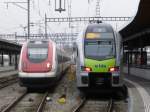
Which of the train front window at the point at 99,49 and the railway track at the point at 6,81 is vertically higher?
the train front window at the point at 99,49

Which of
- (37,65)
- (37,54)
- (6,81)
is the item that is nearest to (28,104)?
(37,65)

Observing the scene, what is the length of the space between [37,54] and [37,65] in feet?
2.48

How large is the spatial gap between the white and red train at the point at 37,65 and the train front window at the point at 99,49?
3.04 meters

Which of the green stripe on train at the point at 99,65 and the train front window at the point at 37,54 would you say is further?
the train front window at the point at 37,54

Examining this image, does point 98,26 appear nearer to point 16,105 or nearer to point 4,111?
point 16,105

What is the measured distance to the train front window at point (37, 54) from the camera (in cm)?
2164

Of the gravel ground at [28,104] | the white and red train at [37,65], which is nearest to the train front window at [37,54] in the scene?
the white and red train at [37,65]

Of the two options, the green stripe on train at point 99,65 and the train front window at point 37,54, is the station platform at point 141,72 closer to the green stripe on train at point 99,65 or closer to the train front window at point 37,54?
the train front window at point 37,54

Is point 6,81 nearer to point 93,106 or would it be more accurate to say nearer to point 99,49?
point 99,49

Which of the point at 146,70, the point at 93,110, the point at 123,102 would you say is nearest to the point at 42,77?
the point at 123,102

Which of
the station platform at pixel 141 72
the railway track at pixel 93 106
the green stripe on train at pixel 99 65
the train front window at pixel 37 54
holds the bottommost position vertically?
the railway track at pixel 93 106

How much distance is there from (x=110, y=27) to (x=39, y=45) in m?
4.35

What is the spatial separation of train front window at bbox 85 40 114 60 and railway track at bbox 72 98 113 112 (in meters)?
1.86

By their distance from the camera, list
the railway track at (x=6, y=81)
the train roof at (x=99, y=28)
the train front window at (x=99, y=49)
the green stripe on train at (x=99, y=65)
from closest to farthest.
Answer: the green stripe on train at (x=99, y=65), the train front window at (x=99, y=49), the train roof at (x=99, y=28), the railway track at (x=6, y=81)
